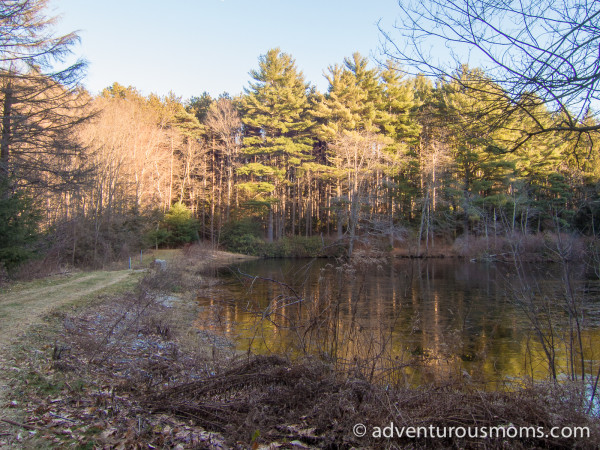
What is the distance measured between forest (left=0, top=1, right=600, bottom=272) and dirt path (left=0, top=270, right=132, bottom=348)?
1.82 m

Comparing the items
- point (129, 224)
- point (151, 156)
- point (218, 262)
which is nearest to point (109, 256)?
point (129, 224)

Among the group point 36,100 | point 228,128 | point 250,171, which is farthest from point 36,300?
point 228,128

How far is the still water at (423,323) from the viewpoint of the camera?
571 cm

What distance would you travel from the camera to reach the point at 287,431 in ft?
12.7

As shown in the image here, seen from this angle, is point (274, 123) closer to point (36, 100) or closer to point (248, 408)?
point (36, 100)

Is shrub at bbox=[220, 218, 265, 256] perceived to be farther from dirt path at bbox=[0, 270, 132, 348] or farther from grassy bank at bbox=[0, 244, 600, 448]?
grassy bank at bbox=[0, 244, 600, 448]

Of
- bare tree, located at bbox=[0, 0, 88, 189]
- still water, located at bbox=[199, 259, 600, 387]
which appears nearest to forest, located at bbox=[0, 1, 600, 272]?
bare tree, located at bbox=[0, 0, 88, 189]

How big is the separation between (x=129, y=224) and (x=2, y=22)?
17.4 meters

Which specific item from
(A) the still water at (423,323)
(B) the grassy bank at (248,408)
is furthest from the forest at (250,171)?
(B) the grassy bank at (248,408)

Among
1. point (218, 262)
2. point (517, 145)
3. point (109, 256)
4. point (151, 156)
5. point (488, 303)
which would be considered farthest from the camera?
point (151, 156)

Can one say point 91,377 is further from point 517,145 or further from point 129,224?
point 129,224

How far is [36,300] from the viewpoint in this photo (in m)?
10.4

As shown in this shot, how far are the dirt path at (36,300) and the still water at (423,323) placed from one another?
11.9 feet

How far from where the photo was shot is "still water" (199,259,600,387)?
225 inches
